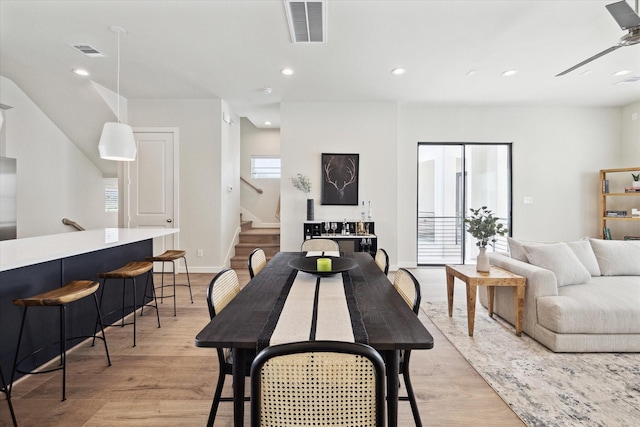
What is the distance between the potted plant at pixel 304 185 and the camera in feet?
17.2

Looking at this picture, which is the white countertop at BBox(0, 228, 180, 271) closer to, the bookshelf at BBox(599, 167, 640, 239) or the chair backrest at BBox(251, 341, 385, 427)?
the chair backrest at BBox(251, 341, 385, 427)

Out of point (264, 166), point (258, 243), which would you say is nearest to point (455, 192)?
point (258, 243)

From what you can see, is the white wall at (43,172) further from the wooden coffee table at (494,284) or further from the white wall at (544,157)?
the wooden coffee table at (494,284)

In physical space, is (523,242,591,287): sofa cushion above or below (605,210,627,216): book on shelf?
below

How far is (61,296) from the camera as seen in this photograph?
194 centimetres

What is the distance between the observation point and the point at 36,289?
7.41 ft

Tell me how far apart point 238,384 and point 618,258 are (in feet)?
12.9

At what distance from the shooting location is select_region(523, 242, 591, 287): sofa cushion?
9.61 feet

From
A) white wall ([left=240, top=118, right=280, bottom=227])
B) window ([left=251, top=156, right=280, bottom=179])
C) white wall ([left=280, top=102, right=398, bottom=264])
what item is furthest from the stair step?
window ([left=251, top=156, right=280, bottom=179])

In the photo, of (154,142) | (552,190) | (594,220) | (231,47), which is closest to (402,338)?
(231,47)

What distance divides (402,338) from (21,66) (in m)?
6.04

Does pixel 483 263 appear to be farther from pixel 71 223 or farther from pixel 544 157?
pixel 71 223

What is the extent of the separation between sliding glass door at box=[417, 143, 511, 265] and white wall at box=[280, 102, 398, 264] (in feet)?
2.48

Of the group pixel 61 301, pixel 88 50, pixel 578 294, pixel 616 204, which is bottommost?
pixel 578 294
